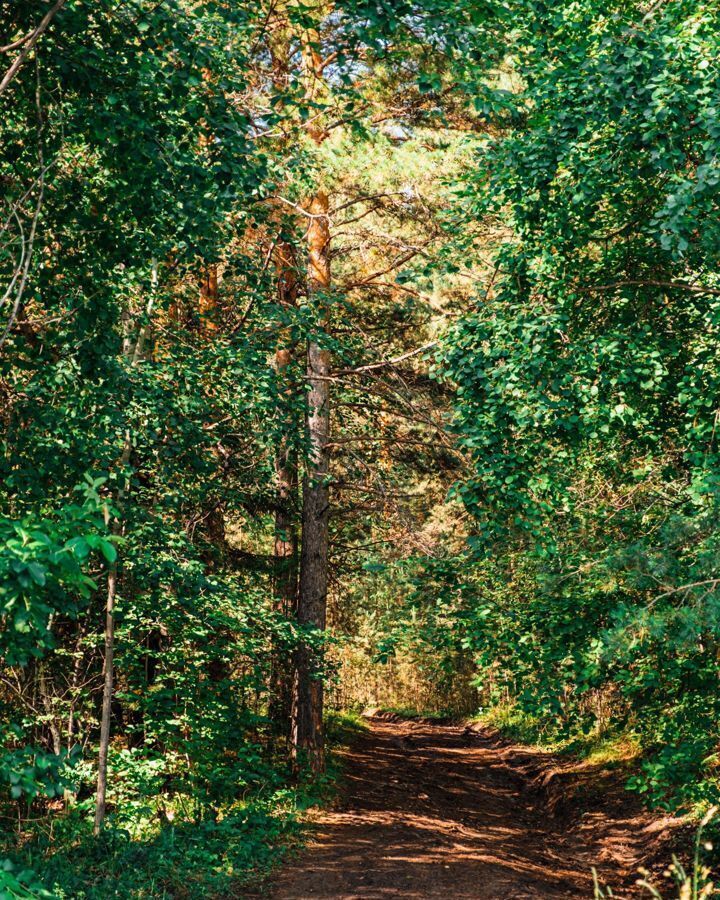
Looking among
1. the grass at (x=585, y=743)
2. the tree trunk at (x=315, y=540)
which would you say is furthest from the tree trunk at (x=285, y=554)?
the grass at (x=585, y=743)

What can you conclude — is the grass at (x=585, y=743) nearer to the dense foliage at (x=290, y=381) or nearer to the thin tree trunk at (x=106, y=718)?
the dense foliage at (x=290, y=381)

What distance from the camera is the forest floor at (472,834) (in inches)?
318

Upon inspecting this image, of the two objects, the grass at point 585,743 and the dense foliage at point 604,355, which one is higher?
the dense foliage at point 604,355

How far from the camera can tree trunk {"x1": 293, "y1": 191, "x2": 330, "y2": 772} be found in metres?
12.7

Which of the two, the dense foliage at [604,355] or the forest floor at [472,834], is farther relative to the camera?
the forest floor at [472,834]

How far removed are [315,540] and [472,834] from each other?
4771 millimetres

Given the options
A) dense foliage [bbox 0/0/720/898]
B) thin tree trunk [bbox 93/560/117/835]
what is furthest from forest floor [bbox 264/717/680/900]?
thin tree trunk [bbox 93/560/117/835]

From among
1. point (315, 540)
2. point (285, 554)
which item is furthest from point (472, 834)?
point (285, 554)

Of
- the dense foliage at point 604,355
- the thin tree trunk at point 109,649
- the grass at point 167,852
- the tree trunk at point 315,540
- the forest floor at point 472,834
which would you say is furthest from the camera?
the tree trunk at point 315,540

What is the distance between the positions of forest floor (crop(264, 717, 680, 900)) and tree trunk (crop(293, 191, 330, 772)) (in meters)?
1.11

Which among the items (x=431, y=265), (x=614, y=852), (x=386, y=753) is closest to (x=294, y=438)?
(x=431, y=265)

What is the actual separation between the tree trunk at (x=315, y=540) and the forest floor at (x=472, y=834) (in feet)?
3.64

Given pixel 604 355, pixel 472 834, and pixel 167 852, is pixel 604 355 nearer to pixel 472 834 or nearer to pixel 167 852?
pixel 167 852

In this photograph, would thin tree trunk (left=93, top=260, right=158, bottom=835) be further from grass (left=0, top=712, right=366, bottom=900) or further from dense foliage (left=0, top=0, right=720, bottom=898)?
grass (left=0, top=712, right=366, bottom=900)
